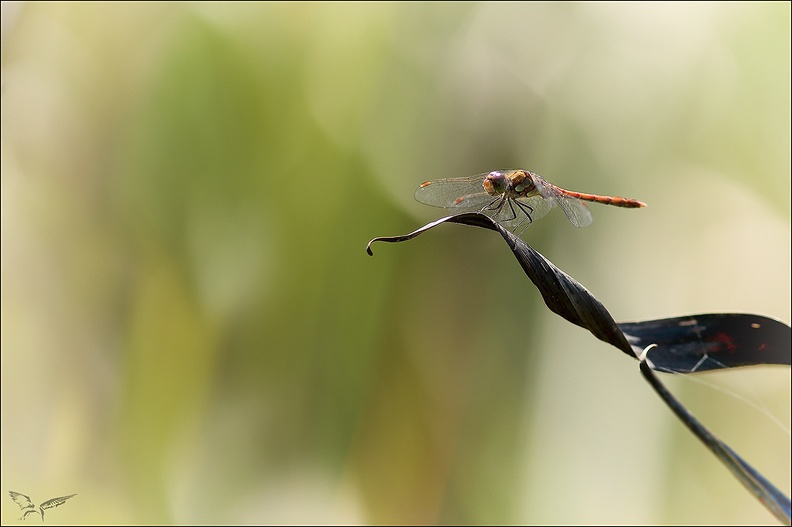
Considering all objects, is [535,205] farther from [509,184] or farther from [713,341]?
[713,341]

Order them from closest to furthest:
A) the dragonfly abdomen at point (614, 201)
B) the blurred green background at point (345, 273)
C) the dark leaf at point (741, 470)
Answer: the dark leaf at point (741, 470), the dragonfly abdomen at point (614, 201), the blurred green background at point (345, 273)

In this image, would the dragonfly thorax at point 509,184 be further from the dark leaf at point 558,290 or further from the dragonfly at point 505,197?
the dark leaf at point 558,290

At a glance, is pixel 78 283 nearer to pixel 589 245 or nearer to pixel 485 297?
pixel 485 297

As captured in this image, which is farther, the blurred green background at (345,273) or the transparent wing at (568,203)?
the blurred green background at (345,273)

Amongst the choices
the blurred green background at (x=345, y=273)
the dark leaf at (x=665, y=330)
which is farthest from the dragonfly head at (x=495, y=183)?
the blurred green background at (x=345, y=273)

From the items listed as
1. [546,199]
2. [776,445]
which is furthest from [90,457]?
[776,445]
